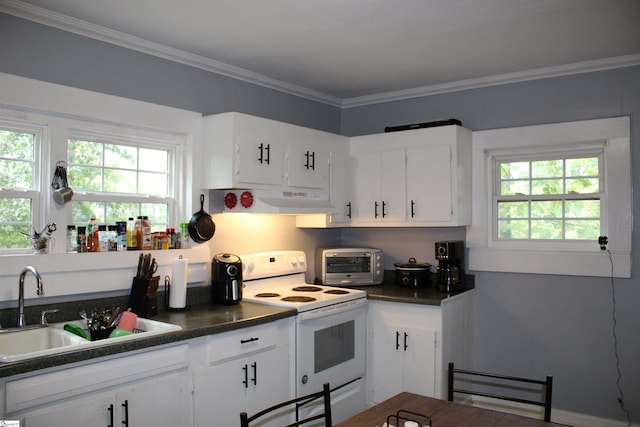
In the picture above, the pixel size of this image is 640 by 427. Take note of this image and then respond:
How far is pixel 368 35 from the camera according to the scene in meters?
2.93

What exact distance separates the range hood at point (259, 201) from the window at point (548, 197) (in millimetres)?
1488

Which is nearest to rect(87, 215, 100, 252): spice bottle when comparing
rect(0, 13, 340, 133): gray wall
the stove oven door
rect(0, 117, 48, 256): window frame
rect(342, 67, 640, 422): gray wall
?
rect(0, 117, 48, 256): window frame

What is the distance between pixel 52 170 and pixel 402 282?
247 centimetres

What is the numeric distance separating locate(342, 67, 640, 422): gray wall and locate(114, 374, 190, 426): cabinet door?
7.48 ft

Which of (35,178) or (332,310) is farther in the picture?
(332,310)

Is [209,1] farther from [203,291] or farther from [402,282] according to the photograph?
[402,282]

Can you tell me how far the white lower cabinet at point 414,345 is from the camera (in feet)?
11.2

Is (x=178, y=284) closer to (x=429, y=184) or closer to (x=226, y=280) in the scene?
(x=226, y=280)

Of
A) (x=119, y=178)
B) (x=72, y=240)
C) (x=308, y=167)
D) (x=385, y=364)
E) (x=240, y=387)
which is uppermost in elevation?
(x=308, y=167)

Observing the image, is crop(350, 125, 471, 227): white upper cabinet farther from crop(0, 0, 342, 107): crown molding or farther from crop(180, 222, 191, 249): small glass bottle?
crop(180, 222, 191, 249): small glass bottle

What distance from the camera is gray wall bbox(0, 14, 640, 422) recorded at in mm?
3078

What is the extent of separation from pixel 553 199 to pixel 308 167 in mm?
1740

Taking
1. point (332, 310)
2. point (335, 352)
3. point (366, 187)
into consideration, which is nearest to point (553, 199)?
point (366, 187)

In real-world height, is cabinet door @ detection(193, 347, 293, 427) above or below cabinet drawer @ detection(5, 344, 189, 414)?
below
